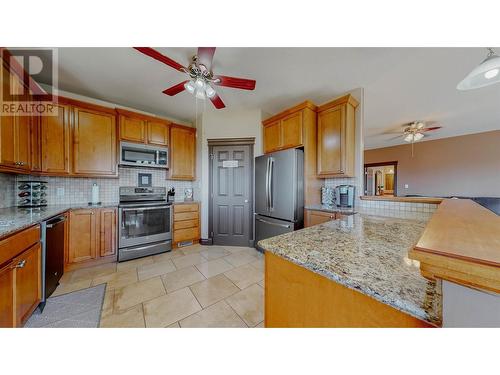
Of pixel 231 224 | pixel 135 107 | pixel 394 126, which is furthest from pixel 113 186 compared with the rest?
pixel 394 126

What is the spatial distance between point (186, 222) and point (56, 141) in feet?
6.72

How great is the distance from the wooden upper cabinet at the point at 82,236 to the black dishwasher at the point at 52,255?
0.31 meters

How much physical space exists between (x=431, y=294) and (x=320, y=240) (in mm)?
462

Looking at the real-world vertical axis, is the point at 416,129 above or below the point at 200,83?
above

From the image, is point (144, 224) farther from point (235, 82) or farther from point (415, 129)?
point (415, 129)

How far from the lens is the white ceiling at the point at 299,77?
6.32ft

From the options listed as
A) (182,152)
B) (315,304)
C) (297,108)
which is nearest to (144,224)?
(182,152)

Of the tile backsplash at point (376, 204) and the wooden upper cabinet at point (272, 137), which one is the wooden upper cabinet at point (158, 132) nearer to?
the wooden upper cabinet at point (272, 137)

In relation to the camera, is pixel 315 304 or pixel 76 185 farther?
pixel 76 185

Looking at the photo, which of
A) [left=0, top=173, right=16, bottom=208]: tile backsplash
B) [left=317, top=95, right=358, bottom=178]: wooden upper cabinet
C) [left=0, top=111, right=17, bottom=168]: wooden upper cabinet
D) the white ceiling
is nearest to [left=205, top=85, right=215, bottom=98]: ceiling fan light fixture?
the white ceiling

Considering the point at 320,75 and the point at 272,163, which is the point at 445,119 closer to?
A: the point at 320,75

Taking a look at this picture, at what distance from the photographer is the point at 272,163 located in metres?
2.75

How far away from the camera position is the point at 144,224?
274cm

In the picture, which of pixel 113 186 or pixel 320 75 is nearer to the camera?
pixel 320 75
